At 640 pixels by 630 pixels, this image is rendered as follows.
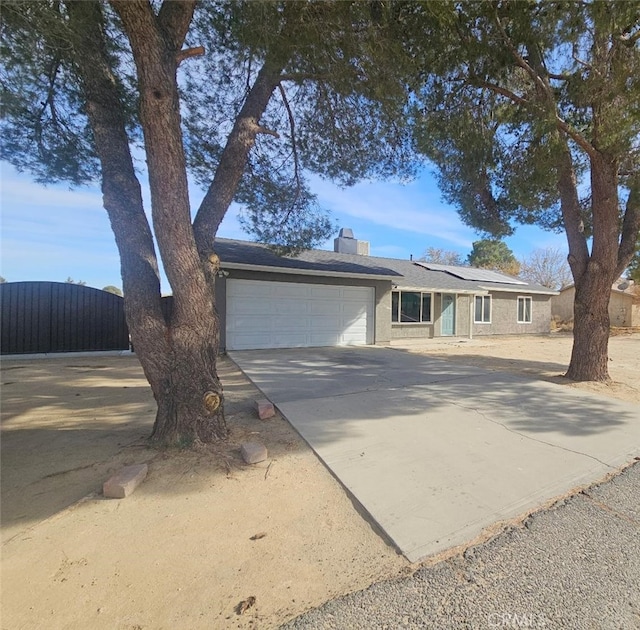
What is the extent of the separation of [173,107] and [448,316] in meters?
15.3

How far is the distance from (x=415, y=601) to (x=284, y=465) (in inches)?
68.3

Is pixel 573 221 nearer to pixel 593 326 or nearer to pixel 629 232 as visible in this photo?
pixel 629 232

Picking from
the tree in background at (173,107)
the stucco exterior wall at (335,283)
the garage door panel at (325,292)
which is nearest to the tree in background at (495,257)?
the stucco exterior wall at (335,283)

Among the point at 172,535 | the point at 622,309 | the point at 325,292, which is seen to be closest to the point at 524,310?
the point at 325,292

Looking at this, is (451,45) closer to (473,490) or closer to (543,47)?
(543,47)

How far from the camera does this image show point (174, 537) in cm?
235

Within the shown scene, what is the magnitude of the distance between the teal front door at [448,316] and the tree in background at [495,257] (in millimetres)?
21964

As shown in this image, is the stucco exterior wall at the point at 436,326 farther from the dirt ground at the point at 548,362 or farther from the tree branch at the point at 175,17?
the tree branch at the point at 175,17

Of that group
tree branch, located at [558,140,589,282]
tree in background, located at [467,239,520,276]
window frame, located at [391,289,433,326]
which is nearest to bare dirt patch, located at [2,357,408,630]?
tree branch, located at [558,140,589,282]

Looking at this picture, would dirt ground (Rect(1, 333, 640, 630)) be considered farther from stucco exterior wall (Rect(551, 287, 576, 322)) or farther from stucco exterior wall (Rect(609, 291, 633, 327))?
stucco exterior wall (Rect(551, 287, 576, 322))

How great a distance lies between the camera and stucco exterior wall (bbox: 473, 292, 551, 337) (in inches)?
714

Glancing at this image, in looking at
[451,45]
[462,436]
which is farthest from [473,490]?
[451,45]

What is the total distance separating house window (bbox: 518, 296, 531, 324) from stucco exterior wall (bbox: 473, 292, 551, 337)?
0.70 feet

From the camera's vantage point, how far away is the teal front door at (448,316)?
645 inches
